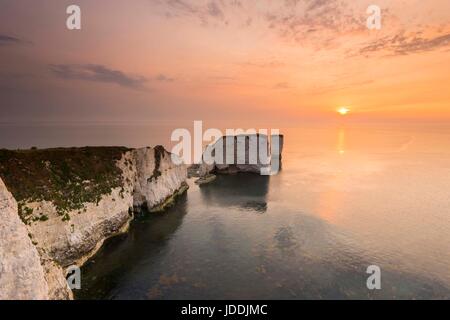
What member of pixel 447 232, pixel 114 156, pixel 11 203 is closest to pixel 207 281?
pixel 11 203

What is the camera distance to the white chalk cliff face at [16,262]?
687 inches

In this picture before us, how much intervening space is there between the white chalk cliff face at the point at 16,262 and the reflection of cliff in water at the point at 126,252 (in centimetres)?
928

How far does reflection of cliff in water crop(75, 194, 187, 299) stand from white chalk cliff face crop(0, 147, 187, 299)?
174cm

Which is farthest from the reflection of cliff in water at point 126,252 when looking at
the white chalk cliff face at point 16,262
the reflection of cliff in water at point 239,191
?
the reflection of cliff in water at point 239,191

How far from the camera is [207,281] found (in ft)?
96.9

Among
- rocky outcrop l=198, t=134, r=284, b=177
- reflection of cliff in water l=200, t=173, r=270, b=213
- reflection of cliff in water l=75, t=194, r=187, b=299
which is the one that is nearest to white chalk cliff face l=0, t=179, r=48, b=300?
reflection of cliff in water l=75, t=194, r=187, b=299

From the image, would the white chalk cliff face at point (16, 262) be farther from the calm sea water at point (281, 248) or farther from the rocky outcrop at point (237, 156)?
the rocky outcrop at point (237, 156)

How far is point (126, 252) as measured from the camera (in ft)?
119

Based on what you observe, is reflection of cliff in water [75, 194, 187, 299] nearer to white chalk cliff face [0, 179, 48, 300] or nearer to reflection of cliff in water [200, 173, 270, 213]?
white chalk cliff face [0, 179, 48, 300]

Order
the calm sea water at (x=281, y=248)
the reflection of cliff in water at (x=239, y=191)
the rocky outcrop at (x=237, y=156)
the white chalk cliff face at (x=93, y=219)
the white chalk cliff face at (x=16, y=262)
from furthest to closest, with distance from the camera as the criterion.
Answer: the rocky outcrop at (x=237, y=156)
the reflection of cliff in water at (x=239, y=191)
the calm sea water at (x=281, y=248)
the white chalk cliff face at (x=93, y=219)
the white chalk cliff face at (x=16, y=262)

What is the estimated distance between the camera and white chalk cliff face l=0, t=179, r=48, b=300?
17.5m

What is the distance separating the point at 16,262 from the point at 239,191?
56.2 meters

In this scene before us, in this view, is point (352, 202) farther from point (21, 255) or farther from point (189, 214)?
point (21, 255)
